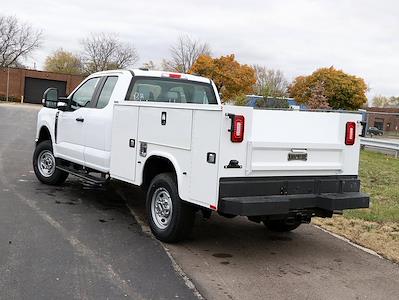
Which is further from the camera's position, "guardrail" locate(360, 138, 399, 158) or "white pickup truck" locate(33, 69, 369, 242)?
"guardrail" locate(360, 138, 399, 158)

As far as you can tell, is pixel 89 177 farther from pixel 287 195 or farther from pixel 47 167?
pixel 287 195

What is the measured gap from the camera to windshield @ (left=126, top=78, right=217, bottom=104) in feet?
25.1

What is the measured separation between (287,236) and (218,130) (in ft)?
8.23

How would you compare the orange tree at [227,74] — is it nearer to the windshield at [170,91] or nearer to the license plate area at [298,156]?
the windshield at [170,91]

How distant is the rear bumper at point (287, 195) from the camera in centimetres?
534

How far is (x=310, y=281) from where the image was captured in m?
5.26

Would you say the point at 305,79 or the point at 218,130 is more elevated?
the point at 305,79

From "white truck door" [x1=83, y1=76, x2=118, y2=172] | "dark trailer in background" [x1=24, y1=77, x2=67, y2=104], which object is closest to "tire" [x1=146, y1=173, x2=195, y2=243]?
"white truck door" [x1=83, y1=76, x2=118, y2=172]

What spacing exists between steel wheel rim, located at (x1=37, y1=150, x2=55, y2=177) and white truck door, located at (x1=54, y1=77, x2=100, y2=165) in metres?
0.44

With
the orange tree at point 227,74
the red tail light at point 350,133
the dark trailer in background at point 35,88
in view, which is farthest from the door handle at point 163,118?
the dark trailer in background at point 35,88

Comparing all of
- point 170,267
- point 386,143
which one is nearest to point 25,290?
point 170,267

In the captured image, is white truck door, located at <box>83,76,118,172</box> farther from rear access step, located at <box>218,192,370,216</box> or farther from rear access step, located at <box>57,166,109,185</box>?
rear access step, located at <box>218,192,370,216</box>

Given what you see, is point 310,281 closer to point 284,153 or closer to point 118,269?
point 284,153

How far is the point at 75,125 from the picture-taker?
Answer: 8469 millimetres
